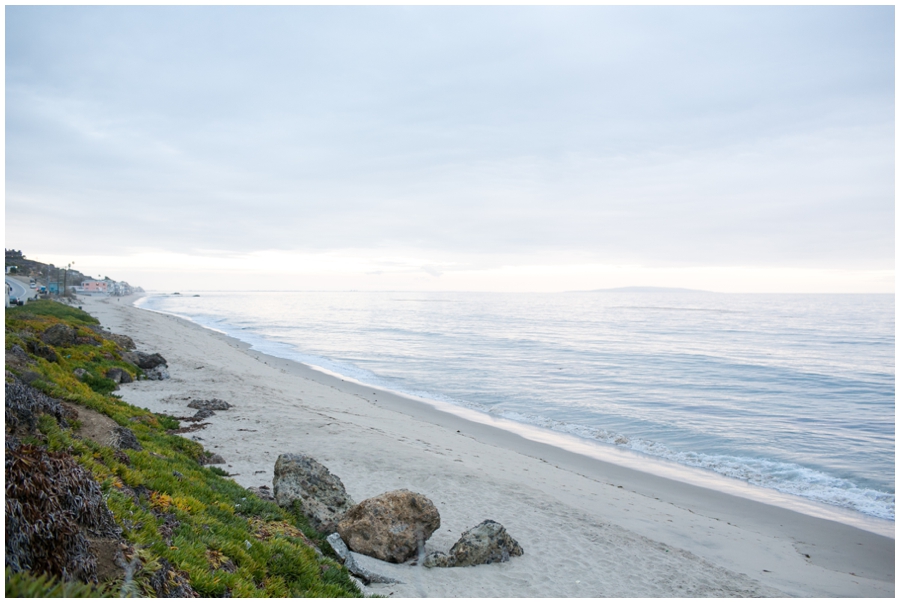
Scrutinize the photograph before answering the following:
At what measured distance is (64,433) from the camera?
25.6ft

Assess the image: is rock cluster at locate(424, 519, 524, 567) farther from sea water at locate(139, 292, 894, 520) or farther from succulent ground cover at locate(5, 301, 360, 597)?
sea water at locate(139, 292, 894, 520)

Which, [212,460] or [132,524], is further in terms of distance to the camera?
[212,460]

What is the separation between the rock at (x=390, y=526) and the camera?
8.48 meters

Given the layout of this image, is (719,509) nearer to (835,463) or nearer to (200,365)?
(835,463)

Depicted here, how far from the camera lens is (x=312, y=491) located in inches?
367

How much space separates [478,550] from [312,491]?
317 cm

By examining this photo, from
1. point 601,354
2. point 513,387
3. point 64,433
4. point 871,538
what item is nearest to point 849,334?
point 601,354

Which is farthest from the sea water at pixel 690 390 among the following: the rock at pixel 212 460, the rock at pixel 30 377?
the rock at pixel 30 377

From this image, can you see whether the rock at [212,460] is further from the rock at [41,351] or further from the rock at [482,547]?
the rock at [41,351]

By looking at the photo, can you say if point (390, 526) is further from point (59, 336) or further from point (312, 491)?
point (59, 336)

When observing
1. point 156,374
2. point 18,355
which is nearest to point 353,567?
point 18,355

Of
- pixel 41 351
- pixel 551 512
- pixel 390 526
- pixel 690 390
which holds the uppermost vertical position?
pixel 41 351

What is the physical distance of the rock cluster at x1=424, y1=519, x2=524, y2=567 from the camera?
8523 mm

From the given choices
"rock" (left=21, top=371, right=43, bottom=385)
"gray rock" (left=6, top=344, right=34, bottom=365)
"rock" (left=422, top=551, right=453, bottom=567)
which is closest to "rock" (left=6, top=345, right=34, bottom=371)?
"gray rock" (left=6, top=344, right=34, bottom=365)
